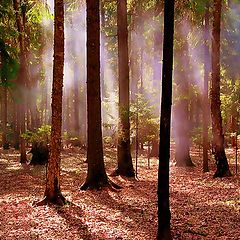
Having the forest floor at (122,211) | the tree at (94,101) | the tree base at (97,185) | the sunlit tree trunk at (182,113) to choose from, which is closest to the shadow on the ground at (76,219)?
the forest floor at (122,211)

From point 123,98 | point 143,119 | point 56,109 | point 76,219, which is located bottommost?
point 76,219

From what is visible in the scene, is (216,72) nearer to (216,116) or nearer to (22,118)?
(216,116)

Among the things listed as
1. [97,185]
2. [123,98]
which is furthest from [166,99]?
[123,98]

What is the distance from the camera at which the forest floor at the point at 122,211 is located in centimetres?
765

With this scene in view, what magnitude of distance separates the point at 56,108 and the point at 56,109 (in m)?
Answer: 0.03

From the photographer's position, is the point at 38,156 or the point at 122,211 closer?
the point at 122,211

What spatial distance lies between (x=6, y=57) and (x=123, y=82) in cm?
527

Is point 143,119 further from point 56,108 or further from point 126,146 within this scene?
point 56,108

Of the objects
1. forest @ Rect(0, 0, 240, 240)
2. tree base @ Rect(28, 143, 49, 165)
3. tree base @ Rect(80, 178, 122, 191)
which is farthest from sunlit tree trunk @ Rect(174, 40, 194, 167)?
tree base @ Rect(80, 178, 122, 191)

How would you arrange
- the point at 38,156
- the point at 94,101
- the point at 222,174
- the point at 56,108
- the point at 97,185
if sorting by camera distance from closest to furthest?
the point at 56,108
the point at 97,185
the point at 94,101
the point at 222,174
the point at 38,156

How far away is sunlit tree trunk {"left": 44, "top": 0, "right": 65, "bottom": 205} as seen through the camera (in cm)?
1019

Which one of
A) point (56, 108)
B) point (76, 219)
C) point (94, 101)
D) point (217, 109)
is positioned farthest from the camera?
point (217, 109)

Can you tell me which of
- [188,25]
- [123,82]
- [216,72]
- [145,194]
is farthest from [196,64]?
[145,194]

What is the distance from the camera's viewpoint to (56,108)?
10.2 metres
